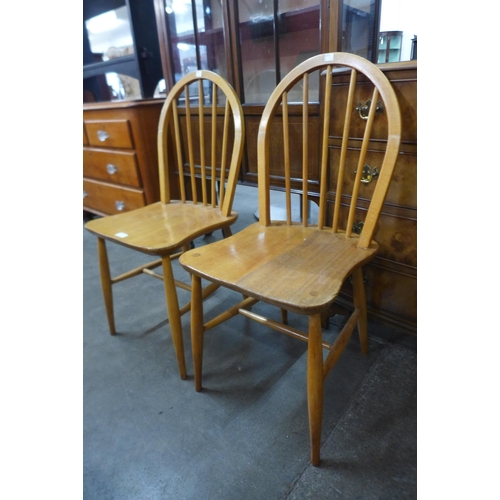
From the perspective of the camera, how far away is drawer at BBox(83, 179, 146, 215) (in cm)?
198

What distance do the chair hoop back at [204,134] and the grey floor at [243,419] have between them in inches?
23.6

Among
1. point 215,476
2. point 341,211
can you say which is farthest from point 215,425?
point 341,211

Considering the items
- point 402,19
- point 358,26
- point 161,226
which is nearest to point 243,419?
point 161,226

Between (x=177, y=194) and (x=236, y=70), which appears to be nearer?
(x=236, y=70)

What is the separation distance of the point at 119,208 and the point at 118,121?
1.75 feet

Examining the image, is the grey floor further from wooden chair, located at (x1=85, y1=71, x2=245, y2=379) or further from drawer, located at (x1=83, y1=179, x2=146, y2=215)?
drawer, located at (x1=83, y1=179, x2=146, y2=215)

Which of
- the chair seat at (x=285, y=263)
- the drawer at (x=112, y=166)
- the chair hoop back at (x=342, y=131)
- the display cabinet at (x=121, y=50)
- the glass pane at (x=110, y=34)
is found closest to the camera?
the chair seat at (x=285, y=263)

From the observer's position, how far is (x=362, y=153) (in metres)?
0.90

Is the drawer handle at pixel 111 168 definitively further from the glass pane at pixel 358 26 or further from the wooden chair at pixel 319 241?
the glass pane at pixel 358 26

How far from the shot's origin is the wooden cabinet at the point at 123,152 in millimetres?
1777

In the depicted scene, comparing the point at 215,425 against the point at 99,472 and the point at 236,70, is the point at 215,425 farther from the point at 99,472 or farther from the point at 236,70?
the point at 236,70

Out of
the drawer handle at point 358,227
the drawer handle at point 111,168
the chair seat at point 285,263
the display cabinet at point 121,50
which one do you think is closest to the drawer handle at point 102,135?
the drawer handle at point 111,168

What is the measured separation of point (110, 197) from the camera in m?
2.17
